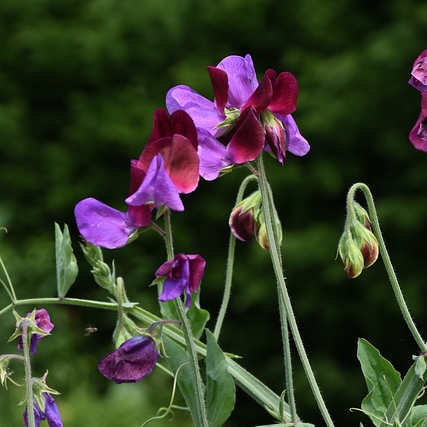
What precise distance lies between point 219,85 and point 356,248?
0.49ft

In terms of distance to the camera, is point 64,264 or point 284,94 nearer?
point 284,94

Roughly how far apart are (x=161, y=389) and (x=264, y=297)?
602mm

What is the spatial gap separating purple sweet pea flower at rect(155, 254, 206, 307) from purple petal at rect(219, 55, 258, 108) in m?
0.16

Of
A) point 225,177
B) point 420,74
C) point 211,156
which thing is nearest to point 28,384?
point 211,156

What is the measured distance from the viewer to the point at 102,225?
21.3 inches

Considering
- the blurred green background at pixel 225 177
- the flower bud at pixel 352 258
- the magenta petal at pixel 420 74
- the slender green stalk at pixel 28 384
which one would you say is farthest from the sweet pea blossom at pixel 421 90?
the blurred green background at pixel 225 177

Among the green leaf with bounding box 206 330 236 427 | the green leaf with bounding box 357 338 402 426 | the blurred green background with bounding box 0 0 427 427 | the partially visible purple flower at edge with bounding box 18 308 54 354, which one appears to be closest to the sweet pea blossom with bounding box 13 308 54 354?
the partially visible purple flower at edge with bounding box 18 308 54 354

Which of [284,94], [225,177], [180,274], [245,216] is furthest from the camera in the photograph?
[225,177]

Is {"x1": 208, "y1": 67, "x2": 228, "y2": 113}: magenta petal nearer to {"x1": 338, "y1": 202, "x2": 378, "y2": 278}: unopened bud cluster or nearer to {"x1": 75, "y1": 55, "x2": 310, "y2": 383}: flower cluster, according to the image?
{"x1": 75, "y1": 55, "x2": 310, "y2": 383}: flower cluster

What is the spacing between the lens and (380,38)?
3.82 metres

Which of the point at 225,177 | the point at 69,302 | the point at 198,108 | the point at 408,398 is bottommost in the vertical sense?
the point at 225,177

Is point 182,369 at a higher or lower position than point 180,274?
lower

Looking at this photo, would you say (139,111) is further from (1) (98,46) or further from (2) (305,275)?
(2) (305,275)

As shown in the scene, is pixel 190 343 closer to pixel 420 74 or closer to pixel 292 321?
pixel 292 321
